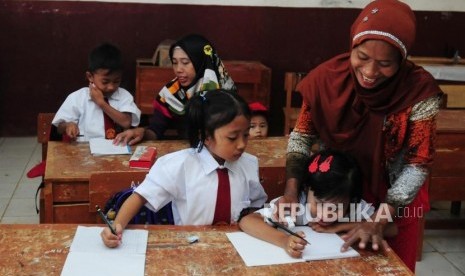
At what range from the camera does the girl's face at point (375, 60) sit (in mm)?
1563

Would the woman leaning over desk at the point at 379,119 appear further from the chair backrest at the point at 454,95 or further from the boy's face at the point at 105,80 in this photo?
the chair backrest at the point at 454,95

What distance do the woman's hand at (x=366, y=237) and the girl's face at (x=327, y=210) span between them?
0.10 m

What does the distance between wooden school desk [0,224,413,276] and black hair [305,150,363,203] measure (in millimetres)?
232

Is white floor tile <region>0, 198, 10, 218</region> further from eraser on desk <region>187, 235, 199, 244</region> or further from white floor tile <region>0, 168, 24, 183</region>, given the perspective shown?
eraser on desk <region>187, 235, 199, 244</region>

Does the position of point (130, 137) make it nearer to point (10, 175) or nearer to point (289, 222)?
point (289, 222)

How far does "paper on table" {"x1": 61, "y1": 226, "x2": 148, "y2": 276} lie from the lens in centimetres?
142

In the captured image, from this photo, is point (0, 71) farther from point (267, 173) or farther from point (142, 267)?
point (142, 267)

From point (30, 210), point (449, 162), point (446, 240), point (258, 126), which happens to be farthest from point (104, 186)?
point (446, 240)

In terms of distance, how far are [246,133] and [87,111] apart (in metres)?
1.52

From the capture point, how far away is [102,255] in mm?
1497

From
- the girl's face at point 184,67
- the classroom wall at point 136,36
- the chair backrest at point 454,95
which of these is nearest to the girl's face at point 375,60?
the girl's face at point 184,67

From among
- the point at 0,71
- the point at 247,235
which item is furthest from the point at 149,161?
the point at 0,71

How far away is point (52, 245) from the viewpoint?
1.55m

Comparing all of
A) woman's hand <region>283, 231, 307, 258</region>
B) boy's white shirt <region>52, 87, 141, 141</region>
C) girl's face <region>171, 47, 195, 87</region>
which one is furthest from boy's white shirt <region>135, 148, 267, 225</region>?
boy's white shirt <region>52, 87, 141, 141</region>
